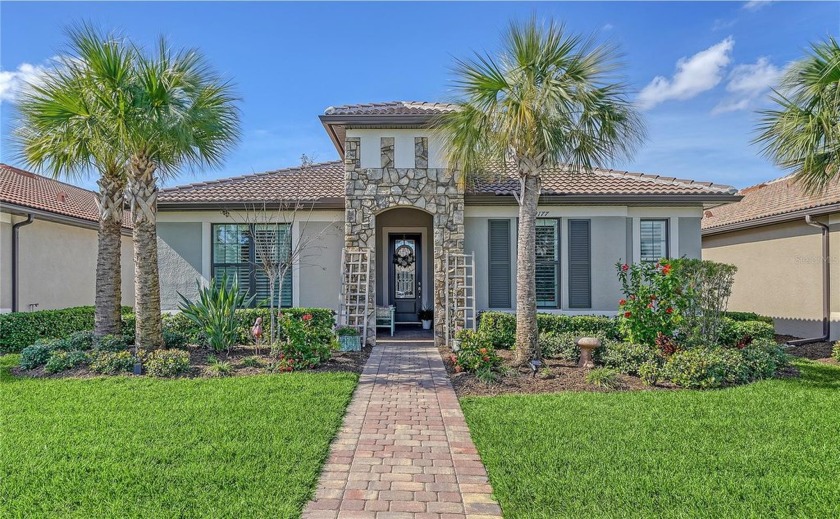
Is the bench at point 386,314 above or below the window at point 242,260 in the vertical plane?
below

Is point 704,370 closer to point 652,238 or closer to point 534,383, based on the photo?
point 534,383

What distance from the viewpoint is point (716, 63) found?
37.2 ft

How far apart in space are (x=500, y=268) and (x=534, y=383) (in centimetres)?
489

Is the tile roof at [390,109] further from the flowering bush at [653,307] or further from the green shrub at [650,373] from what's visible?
the green shrub at [650,373]

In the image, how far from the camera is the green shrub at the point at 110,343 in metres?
8.63

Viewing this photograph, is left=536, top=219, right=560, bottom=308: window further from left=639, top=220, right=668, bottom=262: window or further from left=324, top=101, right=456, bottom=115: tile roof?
left=324, top=101, right=456, bottom=115: tile roof

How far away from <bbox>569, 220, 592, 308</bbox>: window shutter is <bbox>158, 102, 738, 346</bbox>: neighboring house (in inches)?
1.1

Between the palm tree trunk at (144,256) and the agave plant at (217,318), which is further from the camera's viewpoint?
the agave plant at (217,318)

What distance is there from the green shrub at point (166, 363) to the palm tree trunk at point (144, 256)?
0.65m

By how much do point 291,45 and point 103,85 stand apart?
14.7 feet

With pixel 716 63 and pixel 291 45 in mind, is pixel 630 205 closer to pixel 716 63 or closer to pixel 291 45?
pixel 716 63

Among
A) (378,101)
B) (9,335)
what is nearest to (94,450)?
(9,335)

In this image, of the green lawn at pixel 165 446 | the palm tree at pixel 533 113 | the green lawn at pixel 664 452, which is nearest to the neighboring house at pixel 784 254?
the palm tree at pixel 533 113

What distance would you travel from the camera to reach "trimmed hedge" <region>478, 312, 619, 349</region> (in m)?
10.2
